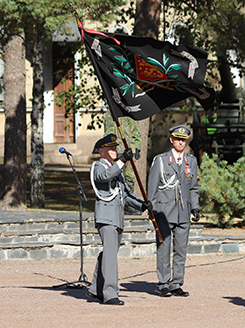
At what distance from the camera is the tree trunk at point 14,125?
46.6 feet

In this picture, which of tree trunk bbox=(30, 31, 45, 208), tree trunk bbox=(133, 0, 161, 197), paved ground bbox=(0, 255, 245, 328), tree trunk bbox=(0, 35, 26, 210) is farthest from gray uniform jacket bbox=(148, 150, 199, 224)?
tree trunk bbox=(30, 31, 45, 208)

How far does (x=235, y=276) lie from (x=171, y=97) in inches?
98.5

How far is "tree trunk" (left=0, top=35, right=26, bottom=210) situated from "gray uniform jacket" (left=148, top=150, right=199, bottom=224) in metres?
7.79

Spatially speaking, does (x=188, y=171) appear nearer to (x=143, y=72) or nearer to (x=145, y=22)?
(x=143, y=72)

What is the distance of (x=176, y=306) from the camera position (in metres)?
6.30

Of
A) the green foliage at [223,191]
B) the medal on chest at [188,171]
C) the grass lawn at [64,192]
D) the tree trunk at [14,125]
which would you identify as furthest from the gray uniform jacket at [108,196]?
the grass lawn at [64,192]

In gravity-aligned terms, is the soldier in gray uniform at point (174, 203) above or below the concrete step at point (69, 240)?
above

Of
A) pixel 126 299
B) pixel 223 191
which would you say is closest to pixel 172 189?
pixel 126 299

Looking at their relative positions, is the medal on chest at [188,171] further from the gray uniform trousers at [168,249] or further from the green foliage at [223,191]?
the green foliage at [223,191]

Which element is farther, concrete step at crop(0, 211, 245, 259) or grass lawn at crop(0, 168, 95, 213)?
grass lawn at crop(0, 168, 95, 213)

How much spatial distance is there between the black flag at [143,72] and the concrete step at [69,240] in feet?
10.2

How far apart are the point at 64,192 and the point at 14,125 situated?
587 centimetres

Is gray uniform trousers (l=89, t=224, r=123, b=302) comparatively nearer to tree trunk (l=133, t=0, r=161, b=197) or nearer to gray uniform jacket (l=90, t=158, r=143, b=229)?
gray uniform jacket (l=90, t=158, r=143, b=229)

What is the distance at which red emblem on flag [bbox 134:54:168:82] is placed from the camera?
7.11 metres
